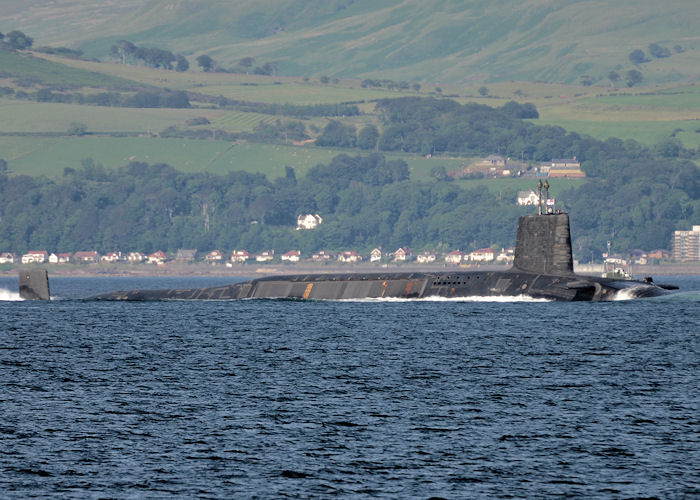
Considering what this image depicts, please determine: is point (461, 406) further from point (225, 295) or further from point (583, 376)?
point (225, 295)

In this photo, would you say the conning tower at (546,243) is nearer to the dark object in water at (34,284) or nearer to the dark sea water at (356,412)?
the dark sea water at (356,412)

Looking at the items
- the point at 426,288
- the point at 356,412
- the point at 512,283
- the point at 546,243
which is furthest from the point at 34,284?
the point at 356,412

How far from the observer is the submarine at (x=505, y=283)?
7175cm

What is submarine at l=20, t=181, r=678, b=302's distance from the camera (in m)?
71.8

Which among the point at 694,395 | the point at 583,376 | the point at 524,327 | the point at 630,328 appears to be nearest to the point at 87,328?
the point at 524,327

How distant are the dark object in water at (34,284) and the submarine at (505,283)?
5.9 inches

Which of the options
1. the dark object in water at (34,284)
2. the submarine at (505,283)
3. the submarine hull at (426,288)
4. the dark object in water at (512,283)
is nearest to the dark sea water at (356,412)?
the submarine hull at (426,288)

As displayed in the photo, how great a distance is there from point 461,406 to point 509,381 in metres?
5.96

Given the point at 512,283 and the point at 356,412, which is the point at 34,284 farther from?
the point at 356,412

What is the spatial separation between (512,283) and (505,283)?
624mm

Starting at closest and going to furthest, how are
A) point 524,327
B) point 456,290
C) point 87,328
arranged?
point 524,327 → point 87,328 → point 456,290

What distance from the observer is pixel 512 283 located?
75688mm

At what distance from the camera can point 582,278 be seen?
73375 millimetres

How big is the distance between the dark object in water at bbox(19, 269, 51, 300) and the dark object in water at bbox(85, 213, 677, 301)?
27.9ft
